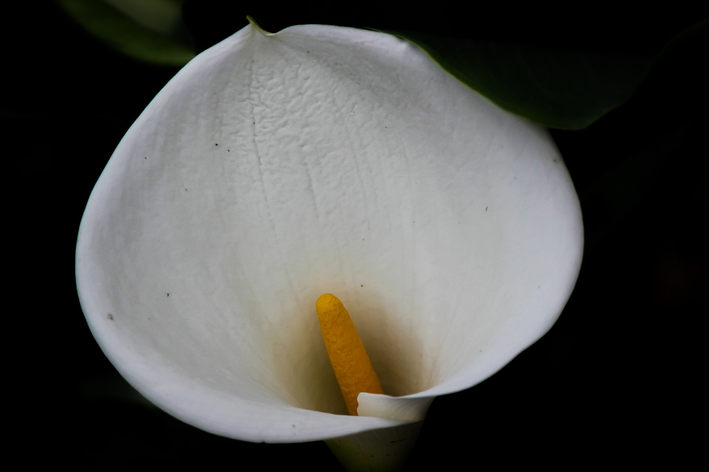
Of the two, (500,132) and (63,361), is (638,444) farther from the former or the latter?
(63,361)

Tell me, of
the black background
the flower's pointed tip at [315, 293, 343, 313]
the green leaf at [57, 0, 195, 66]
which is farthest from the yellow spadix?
the green leaf at [57, 0, 195, 66]

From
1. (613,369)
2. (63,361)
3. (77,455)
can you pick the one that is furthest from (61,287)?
(613,369)

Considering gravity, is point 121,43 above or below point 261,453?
above

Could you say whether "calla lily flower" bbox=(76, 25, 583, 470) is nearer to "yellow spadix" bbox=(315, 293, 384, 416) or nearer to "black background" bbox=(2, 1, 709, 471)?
"yellow spadix" bbox=(315, 293, 384, 416)

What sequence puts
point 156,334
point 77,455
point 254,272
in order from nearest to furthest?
point 156,334
point 254,272
point 77,455

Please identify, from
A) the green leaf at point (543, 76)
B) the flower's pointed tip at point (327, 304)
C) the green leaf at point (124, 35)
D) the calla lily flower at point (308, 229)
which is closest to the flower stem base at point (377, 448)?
the calla lily flower at point (308, 229)

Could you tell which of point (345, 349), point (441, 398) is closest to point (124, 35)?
point (345, 349)
